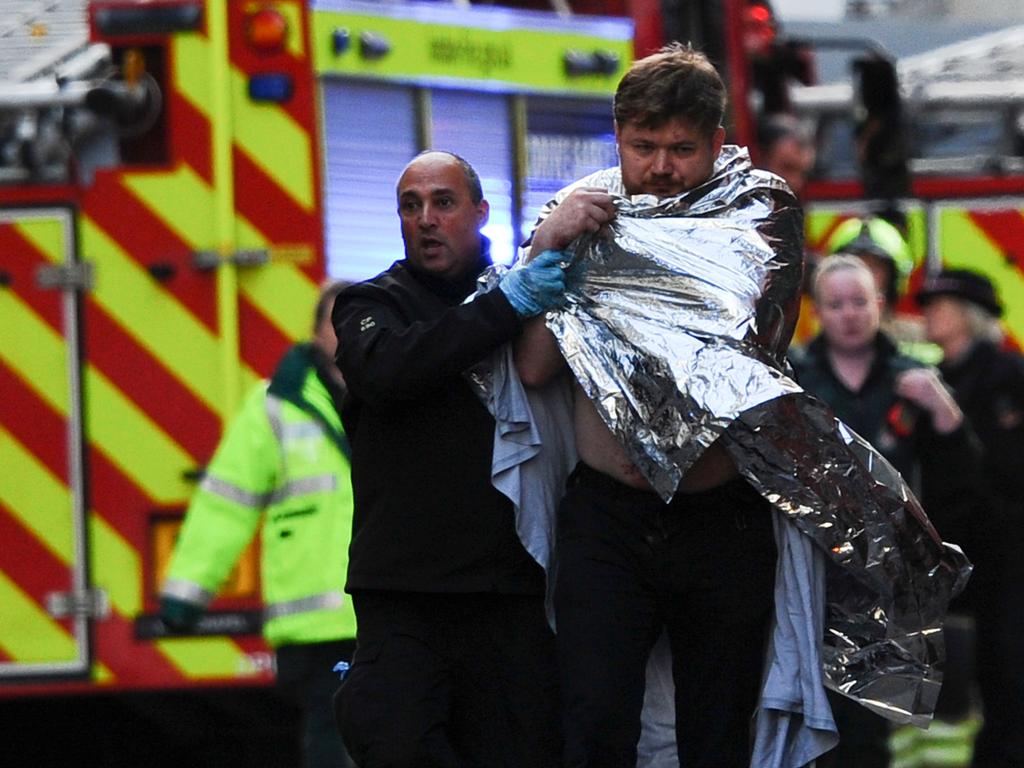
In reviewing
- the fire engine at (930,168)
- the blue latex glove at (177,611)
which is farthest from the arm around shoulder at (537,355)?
the fire engine at (930,168)

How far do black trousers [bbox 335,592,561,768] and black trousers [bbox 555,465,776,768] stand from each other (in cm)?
16

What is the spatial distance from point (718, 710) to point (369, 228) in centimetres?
308

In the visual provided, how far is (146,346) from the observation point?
24.5 feet

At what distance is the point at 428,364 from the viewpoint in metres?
4.64

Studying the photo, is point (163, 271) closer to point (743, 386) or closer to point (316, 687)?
point (316, 687)

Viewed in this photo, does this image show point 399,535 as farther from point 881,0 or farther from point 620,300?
point 881,0

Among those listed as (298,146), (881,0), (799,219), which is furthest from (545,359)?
(881,0)

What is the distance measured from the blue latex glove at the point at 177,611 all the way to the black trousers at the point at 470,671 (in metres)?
2.14

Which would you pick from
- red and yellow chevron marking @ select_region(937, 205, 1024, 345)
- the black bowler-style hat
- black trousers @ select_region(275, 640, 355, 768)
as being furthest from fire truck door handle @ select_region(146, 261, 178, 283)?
red and yellow chevron marking @ select_region(937, 205, 1024, 345)

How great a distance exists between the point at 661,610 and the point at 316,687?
7.73ft

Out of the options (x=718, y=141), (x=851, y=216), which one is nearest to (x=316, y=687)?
(x=718, y=141)

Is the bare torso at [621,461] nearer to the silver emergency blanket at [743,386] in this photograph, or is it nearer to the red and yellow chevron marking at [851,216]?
the silver emergency blanket at [743,386]

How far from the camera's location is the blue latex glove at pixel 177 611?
6898 mm

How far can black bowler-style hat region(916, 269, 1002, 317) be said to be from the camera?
8.06m
